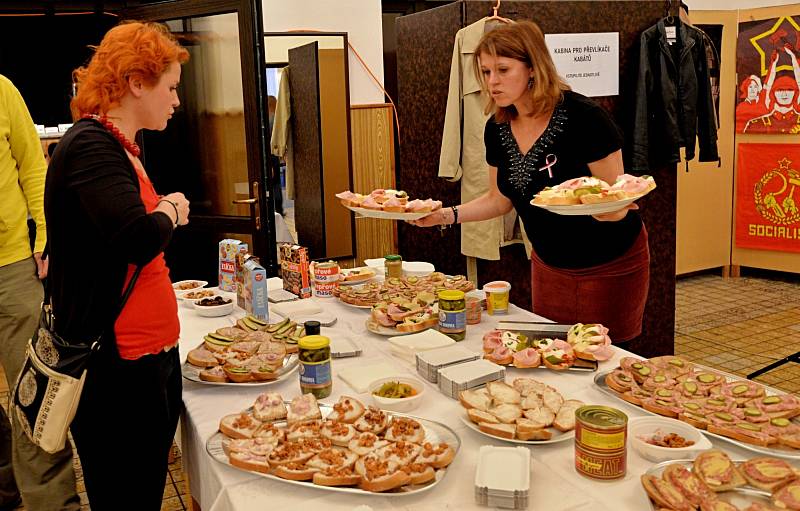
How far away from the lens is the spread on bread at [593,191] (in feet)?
6.53

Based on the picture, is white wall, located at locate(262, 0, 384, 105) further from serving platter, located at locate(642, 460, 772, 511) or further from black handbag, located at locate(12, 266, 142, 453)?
serving platter, located at locate(642, 460, 772, 511)

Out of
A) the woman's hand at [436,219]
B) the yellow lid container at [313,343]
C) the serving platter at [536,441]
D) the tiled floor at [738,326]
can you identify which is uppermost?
the woman's hand at [436,219]

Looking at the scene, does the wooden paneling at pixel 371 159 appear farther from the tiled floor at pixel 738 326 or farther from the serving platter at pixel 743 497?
the serving platter at pixel 743 497

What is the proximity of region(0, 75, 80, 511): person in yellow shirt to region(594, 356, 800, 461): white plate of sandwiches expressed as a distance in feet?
6.25

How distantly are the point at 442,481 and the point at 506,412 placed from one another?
250 millimetres

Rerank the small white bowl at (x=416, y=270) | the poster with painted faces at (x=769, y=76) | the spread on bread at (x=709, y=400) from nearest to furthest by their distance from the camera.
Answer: the spread on bread at (x=709, y=400), the small white bowl at (x=416, y=270), the poster with painted faces at (x=769, y=76)

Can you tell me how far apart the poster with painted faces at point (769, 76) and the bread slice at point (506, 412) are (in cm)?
516

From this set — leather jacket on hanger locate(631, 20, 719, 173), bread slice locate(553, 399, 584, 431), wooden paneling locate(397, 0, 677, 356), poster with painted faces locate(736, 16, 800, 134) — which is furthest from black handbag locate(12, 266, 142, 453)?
poster with painted faces locate(736, 16, 800, 134)

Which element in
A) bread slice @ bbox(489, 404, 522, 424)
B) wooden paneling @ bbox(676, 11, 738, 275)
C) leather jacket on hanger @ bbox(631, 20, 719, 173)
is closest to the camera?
bread slice @ bbox(489, 404, 522, 424)

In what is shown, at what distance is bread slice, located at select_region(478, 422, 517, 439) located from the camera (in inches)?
60.4

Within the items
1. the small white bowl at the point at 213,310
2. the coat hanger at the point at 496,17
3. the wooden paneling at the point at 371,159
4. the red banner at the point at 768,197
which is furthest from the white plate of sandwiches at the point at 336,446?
the red banner at the point at 768,197

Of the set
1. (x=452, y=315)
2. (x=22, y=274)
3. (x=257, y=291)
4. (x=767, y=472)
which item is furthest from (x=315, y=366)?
(x=22, y=274)

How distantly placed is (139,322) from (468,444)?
30.6 inches

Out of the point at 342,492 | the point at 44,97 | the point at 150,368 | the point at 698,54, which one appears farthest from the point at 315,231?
the point at 342,492
